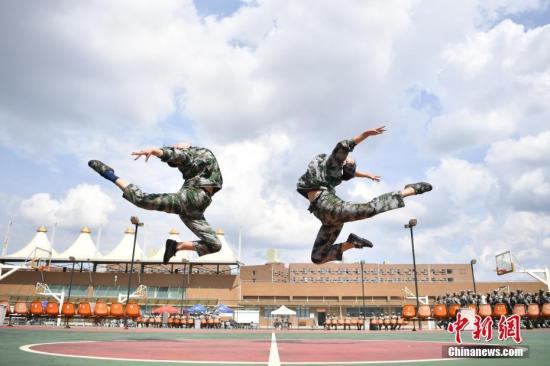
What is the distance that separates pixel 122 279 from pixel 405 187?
60428mm

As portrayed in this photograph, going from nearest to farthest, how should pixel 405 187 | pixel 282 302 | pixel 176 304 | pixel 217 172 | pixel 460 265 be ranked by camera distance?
pixel 405 187 → pixel 217 172 → pixel 176 304 → pixel 282 302 → pixel 460 265

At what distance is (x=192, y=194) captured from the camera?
6844mm

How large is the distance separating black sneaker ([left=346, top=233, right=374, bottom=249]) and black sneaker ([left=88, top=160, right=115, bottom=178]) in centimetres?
411

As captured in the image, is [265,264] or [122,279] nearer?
[122,279]

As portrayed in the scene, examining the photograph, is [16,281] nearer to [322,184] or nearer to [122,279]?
[122,279]

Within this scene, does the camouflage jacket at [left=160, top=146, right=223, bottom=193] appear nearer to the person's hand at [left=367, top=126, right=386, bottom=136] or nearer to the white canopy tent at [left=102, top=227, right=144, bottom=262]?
the person's hand at [left=367, top=126, right=386, bottom=136]

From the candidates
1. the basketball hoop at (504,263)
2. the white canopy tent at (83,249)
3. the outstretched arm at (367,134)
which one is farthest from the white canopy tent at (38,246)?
the outstretched arm at (367,134)

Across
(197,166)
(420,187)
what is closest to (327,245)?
(420,187)

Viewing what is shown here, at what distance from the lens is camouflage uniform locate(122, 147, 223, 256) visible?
21.6 ft

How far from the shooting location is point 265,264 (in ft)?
318

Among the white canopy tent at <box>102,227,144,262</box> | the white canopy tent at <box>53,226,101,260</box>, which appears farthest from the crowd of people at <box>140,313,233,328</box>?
the white canopy tent at <box>53,226,101,260</box>

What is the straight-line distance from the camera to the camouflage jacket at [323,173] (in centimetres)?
666

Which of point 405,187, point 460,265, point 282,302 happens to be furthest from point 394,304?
point 405,187

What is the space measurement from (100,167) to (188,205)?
5.12 feet
